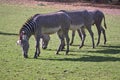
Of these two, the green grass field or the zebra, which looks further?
the zebra

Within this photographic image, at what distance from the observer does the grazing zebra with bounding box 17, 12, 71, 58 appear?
14.1 m

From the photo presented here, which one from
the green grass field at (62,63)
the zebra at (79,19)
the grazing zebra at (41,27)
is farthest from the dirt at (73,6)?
the grazing zebra at (41,27)

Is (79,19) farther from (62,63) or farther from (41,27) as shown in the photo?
(62,63)

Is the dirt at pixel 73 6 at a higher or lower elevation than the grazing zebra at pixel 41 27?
lower

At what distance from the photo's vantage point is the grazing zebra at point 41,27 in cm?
1410

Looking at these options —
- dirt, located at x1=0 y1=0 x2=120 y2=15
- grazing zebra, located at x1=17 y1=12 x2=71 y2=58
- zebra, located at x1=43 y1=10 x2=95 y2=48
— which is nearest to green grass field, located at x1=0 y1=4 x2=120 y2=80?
grazing zebra, located at x1=17 y1=12 x2=71 y2=58

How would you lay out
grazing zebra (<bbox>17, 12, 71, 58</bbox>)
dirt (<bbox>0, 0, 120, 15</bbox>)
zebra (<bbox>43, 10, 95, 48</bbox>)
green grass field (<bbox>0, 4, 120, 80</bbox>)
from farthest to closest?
dirt (<bbox>0, 0, 120, 15</bbox>) → zebra (<bbox>43, 10, 95, 48</bbox>) → grazing zebra (<bbox>17, 12, 71, 58</bbox>) → green grass field (<bbox>0, 4, 120, 80</bbox>)

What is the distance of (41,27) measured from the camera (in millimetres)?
14820

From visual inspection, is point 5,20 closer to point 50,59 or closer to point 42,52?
point 42,52

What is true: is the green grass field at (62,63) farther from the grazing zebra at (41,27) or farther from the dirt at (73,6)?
the dirt at (73,6)

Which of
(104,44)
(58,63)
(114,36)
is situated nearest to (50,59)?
(58,63)

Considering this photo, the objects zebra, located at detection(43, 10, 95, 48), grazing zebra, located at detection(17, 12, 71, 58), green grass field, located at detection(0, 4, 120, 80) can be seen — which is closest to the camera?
green grass field, located at detection(0, 4, 120, 80)

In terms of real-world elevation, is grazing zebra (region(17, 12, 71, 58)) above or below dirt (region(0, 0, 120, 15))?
above

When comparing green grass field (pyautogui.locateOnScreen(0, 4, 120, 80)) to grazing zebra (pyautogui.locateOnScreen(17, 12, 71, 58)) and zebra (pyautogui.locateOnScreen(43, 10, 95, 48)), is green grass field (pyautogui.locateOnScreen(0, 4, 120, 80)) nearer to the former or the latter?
grazing zebra (pyautogui.locateOnScreen(17, 12, 71, 58))
